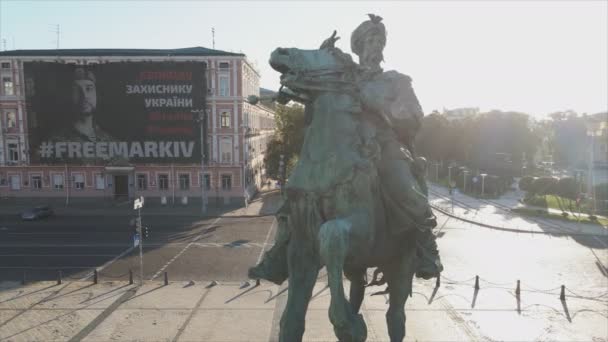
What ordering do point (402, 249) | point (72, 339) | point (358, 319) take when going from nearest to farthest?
1. point (358, 319)
2. point (402, 249)
3. point (72, 339)

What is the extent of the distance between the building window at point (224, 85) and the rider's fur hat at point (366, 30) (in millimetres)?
43084

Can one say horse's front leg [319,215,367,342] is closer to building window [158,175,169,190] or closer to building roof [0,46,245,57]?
building roof [0,46,245,57]

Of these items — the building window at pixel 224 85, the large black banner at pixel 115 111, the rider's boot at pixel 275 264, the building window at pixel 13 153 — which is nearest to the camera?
the rider's boot at pixel 275 264

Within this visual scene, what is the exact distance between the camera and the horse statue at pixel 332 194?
5.44m

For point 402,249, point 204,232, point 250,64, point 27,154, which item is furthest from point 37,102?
point 402,249

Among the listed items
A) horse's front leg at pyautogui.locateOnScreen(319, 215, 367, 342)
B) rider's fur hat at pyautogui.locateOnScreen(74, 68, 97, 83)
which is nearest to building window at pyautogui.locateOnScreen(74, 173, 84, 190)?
rider's fur hat at pyautogui.locateOnScreen(74, 68, 97, 83)

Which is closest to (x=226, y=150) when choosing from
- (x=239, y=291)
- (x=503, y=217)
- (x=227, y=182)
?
(x=227, y=182)

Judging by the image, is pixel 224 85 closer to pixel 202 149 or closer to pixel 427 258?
pixel 202 149

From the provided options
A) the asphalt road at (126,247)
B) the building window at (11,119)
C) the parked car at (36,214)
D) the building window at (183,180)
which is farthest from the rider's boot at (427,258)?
the building window at (11,119)

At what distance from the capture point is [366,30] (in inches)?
255

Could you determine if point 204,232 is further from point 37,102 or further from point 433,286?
point 37,102

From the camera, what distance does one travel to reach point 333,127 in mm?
5961

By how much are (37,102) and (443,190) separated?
4839cm

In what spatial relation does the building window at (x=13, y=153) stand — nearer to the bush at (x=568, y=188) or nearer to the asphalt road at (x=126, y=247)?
the asphalt road at (x=126, y=247)
